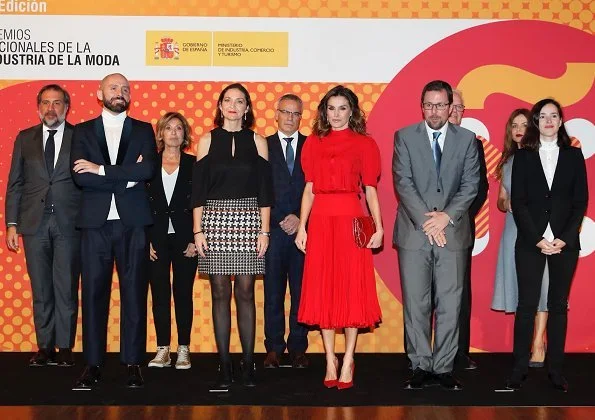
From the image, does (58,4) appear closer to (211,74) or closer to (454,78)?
(211,74)

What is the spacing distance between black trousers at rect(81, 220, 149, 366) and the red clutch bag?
1.45m

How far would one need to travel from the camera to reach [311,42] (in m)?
6.92

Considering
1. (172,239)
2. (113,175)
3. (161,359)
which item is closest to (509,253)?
(172,239)

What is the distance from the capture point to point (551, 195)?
17.7 ft

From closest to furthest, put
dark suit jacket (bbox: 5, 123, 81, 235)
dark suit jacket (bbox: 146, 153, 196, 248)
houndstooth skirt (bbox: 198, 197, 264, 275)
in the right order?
houndstooth skirt (bbox: 198, 197, 264, 275) → dark suit jacket (bbox: 146, 153, 196, 248) → dark suit jacket (bbox: 5, 123, 81, 235)

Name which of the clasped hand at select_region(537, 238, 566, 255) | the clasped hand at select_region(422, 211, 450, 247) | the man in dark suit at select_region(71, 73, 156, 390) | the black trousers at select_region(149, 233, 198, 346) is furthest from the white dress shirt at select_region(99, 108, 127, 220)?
the clasped hand at select_region(537, 238, 566, 255)

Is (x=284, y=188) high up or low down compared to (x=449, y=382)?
up

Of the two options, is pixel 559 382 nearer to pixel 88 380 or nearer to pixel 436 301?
pixel 436 301

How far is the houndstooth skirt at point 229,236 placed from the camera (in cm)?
521

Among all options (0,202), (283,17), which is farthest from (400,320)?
(0,202)

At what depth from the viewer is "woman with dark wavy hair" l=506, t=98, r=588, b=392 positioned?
17.5 ft

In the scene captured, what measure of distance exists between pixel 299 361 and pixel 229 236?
4.91 ft

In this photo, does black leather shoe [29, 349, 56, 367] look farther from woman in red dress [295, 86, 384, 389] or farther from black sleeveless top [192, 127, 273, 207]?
woman in red dress [295, 86, 384, 389]

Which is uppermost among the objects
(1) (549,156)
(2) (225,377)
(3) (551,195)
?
(1) (549,156)
